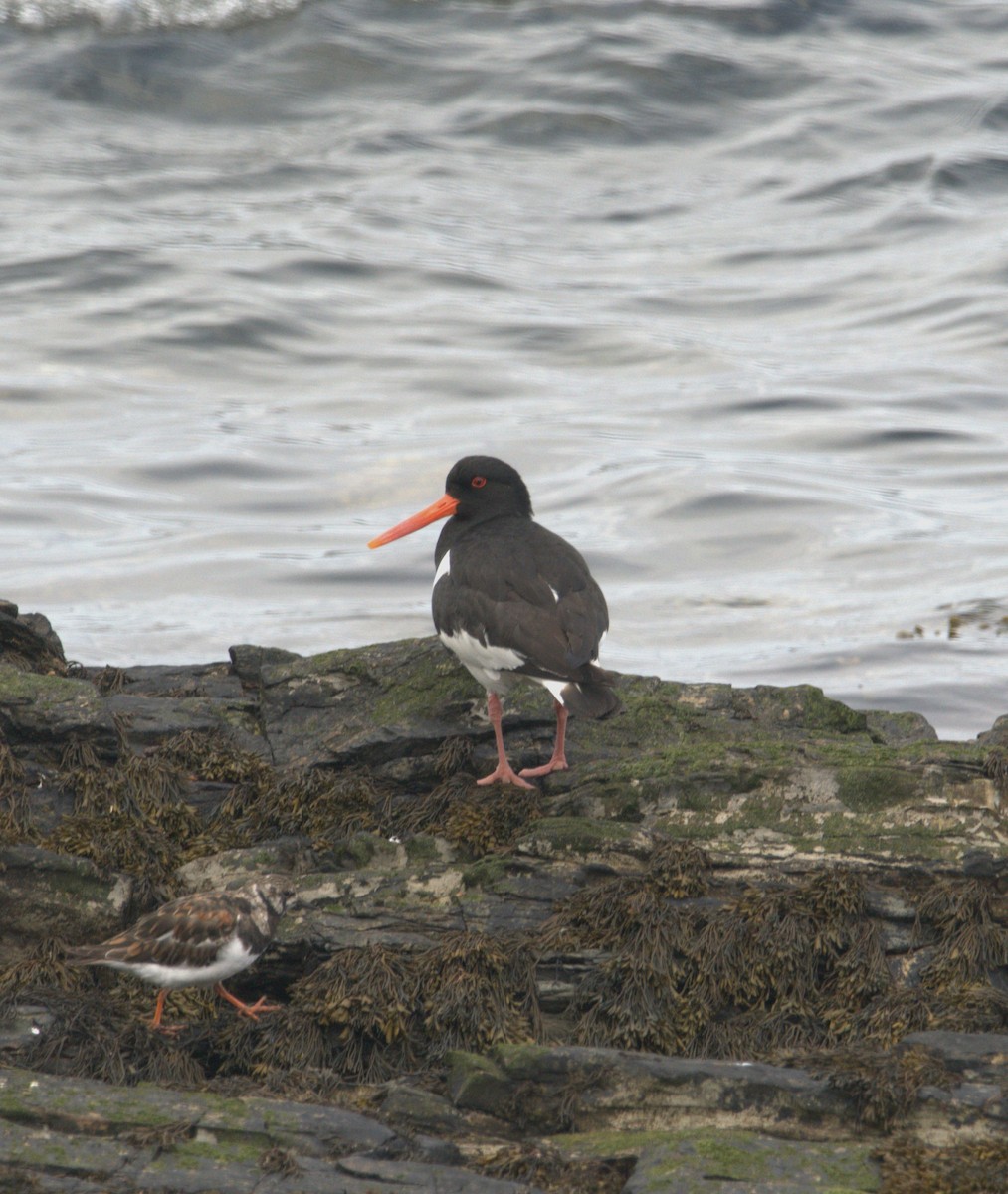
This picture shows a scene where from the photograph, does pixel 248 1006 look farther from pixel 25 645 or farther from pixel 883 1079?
pixel 25 645

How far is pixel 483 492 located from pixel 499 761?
93.8 inches

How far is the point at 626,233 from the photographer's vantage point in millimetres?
38625

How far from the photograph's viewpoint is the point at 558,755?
751 centimetres

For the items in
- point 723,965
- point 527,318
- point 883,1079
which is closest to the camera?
point 883,1079

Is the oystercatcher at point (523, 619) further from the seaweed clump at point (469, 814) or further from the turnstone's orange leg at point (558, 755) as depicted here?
the seaweed clump at point (469, 814)

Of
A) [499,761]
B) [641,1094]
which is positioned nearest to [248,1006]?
[641,1094]

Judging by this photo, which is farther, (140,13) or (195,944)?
(140,13)

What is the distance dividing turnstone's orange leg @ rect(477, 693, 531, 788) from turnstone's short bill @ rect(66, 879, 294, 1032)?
5.16 feet

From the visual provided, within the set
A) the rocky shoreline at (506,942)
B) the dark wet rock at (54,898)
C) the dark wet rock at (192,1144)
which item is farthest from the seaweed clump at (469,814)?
the dark wet rock at (192,1144)

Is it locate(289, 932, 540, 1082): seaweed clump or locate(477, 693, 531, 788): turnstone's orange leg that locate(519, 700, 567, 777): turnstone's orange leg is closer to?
locate(477, 693, 531, 788): turnstone's orange leg

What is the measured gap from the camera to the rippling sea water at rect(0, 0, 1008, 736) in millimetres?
21141

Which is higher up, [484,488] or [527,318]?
[527,318]

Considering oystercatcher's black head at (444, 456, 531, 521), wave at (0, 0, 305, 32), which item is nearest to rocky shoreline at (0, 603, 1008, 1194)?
oystercatcher's black head at (444, 456, 531, 521)

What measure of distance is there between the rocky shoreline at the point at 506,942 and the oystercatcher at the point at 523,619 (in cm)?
33
